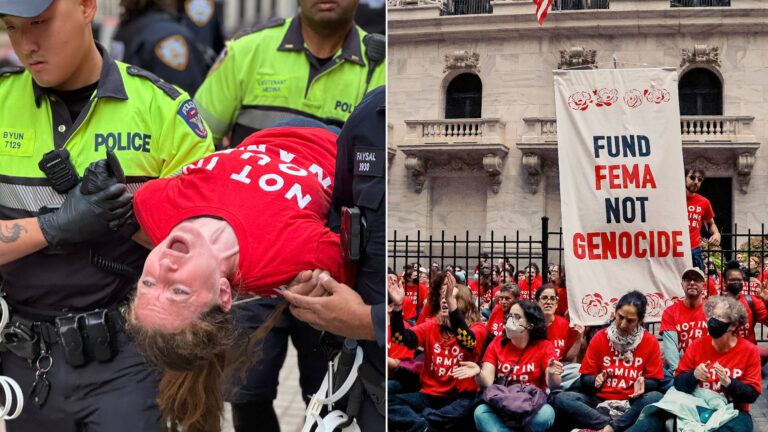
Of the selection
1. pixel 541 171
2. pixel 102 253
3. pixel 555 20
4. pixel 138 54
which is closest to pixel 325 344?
pixel 102 253

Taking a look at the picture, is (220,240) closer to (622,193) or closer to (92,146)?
(92,146)

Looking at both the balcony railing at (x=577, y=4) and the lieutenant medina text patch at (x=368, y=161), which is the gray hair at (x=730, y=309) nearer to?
the balcony railing at (x=577, y=4)

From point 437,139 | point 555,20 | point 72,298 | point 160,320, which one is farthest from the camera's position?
point 555,20

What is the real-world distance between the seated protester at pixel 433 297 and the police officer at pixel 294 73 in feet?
2.91

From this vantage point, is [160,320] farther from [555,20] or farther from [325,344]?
[555,20]

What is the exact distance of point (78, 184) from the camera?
242cm

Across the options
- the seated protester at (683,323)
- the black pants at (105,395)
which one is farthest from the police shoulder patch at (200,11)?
the seated protester at (683,323)

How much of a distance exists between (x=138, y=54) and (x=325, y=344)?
3.36ft

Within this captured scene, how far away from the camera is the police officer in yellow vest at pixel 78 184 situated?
7.98ft

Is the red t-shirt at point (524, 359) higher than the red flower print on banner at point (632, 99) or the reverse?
the reverse

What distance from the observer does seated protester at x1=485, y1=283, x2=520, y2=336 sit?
354 cm

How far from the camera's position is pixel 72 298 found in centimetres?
253

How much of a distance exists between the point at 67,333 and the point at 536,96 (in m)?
1.96

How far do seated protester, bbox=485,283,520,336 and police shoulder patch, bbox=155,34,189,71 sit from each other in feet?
5.05
